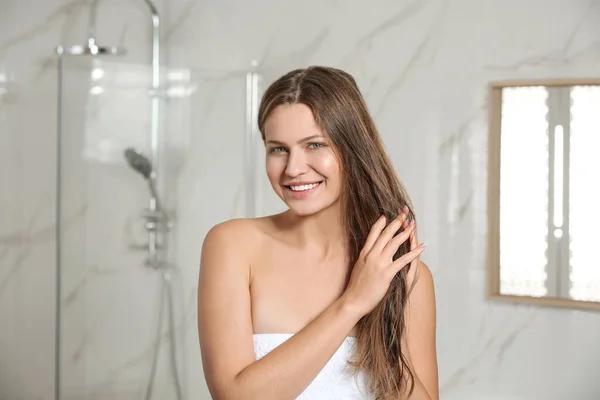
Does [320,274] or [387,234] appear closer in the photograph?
[387,234]

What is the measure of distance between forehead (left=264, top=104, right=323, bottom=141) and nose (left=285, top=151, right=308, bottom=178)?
28mm

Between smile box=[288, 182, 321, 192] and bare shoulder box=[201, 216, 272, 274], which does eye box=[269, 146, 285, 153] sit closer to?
smile box=[288, 182, 321, 192]

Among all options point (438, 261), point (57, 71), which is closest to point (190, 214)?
point (57, 71)

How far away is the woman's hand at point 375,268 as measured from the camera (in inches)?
51.1

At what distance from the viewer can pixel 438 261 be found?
97.3 inches

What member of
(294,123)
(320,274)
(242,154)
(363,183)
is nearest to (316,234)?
(320,274)

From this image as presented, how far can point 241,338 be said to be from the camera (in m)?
1.32

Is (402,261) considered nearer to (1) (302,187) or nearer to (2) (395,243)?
(2) (395,243)

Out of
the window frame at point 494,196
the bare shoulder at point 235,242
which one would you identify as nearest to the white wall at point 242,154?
the window frame at point 494,196

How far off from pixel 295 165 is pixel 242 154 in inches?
60.2

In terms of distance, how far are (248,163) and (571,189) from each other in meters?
1.13

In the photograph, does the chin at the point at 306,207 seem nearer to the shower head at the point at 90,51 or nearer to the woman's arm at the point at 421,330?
the woman's arm at the point at 421,330

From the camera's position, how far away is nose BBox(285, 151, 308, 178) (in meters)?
1.30

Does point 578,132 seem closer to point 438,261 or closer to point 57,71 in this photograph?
point 438,261
